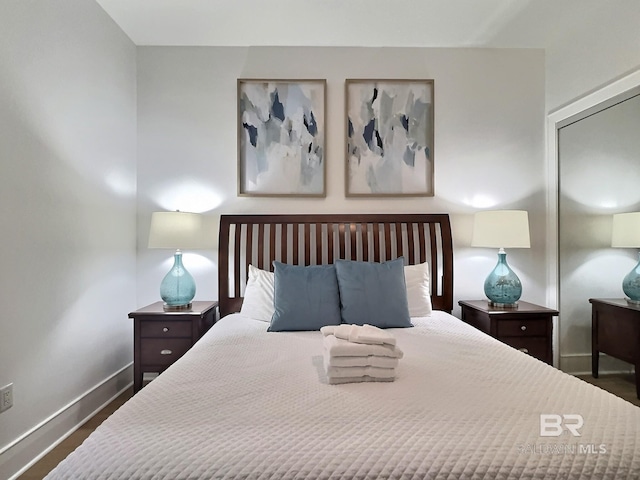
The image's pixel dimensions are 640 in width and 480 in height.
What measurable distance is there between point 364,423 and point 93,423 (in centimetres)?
216

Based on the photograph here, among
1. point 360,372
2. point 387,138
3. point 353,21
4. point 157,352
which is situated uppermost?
point 353,21

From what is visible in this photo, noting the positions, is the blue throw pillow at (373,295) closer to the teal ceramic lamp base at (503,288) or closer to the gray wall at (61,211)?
the teal ceramic lamp base at (503,288)

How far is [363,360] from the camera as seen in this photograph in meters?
1.48

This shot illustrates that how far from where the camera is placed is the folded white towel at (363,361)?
1.47 meters

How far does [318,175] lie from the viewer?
314 centimetres

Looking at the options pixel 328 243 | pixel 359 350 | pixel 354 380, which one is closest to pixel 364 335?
pixel 359 350

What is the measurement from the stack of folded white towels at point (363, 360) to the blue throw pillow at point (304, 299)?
807mm

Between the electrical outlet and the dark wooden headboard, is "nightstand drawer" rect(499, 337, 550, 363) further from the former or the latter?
the electrical outlet

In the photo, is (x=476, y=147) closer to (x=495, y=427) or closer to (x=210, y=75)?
(x=210, y=75)

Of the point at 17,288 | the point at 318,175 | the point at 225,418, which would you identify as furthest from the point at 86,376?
the point at 318,175

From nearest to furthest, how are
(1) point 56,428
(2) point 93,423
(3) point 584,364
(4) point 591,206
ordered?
(1) point 56,428 → (2) point 93,423 → (4) point 591,206 → (3) point 584,364

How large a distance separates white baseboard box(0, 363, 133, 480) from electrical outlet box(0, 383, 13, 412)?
0.62ft

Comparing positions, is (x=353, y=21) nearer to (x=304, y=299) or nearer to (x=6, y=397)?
(x=304, y=299)

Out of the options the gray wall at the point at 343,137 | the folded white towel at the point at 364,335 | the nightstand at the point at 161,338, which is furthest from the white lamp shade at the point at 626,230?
the nightstand at the point at 161,338
